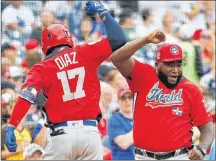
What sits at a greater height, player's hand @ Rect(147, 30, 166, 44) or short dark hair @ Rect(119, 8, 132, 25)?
player's hand @ Rect(147, 30, 166, 44)

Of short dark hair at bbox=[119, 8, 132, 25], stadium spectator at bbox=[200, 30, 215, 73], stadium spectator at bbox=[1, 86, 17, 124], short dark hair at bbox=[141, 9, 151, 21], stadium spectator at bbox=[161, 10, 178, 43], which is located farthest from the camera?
short dark hair at bbox=[141, 9, 151, 21]

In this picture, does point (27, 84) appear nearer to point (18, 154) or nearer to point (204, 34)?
point (18, 154)

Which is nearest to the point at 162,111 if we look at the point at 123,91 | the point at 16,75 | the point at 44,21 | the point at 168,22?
the point at 123,91

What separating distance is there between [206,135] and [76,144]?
1287mm

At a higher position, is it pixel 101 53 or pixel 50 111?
pixel 101 53

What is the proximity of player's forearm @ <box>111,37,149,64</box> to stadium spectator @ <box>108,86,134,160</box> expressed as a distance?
65.8 inches

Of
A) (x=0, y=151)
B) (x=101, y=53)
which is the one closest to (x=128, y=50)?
(x=101, y=53)

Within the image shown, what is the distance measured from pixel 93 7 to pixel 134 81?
83 cm

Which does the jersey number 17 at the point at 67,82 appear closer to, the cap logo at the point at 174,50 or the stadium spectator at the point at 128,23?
the cap logo at the point at 174,50

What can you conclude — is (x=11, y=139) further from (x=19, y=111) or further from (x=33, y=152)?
(x=33, y=152)

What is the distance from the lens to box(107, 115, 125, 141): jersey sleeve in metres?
9.38

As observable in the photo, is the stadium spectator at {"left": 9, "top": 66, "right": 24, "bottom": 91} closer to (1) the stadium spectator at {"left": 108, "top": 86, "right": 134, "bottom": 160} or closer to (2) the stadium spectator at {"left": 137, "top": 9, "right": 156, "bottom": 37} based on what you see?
(1) the stadium spectator at {"left": 108, "top": 86, "right": 134, "bottom": 160}

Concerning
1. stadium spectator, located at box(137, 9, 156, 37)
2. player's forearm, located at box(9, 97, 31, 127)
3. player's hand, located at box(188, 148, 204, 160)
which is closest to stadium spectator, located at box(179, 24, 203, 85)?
stadium spectator, located at box(137, 9, 156, 37)

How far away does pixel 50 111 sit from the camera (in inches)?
302
